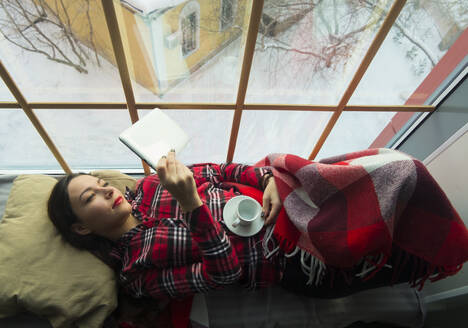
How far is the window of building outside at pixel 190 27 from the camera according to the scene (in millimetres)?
1155

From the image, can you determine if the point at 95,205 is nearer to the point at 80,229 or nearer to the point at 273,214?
the point at 80,229

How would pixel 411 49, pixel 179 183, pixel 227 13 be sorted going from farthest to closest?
pixel 411 49
pixel 227 13
pixel 179 183

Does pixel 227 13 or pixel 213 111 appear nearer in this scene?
pixel 227 13

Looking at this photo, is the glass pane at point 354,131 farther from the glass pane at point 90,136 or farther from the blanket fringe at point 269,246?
the glass pane at point 90,136

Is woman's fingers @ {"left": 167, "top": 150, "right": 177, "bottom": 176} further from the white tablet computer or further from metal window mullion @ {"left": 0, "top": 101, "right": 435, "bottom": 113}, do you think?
metal window mullion @ {"left": 0, "top": 101, "right": 435, "bottom": 113}

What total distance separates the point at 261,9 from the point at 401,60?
2.84 ft

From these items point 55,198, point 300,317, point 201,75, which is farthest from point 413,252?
point 55,198

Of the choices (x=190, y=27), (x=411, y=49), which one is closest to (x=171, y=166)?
(x=190, y=27)

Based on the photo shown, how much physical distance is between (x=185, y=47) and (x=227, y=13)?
250mm

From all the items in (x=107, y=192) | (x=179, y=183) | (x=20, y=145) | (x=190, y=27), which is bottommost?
(x=20, y=145)

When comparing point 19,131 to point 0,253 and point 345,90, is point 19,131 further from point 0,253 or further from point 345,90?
point 345,90

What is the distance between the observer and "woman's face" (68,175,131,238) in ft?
3.21

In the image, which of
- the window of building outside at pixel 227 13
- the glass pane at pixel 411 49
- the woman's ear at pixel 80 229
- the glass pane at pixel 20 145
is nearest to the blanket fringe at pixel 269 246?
the woman's ear at pixel 80 229

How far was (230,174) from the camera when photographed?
1.30 metres
